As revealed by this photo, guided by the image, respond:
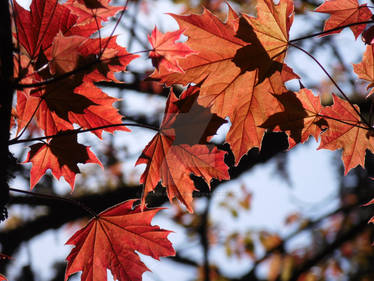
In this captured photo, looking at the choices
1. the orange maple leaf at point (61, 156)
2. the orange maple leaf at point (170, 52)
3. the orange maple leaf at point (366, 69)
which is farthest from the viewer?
the orange maple leaf at point (366, 69)

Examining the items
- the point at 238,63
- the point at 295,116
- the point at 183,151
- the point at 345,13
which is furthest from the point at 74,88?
the point at 345,13

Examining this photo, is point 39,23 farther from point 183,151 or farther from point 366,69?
point 366,69

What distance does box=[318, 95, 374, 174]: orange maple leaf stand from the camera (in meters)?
1.17

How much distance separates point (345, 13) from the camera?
3.76 ft

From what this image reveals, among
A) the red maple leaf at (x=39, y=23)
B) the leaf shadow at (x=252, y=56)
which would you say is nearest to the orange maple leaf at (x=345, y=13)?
the leaf shadow at (x=252, y=56)

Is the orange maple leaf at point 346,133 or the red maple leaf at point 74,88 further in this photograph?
the orange maple leaf at point 346,133

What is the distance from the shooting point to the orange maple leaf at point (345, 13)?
44.5 inches

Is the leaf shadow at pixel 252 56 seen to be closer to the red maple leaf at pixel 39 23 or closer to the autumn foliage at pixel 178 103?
the autumn foliage at pixel 178 103

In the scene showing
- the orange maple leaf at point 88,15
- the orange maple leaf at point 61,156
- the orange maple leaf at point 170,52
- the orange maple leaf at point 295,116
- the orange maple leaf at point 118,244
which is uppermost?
the orange maple leaf at point 88,15

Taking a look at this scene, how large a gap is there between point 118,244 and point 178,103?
558mm

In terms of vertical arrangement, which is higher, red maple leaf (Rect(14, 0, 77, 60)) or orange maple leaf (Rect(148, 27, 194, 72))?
red maple leaf (Rect(14, 0, 77, 60))

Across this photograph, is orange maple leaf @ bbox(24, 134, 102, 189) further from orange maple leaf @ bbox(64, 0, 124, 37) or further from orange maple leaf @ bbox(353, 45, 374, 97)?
orange maple leaf @ bbox(353, 45, 374, 97)

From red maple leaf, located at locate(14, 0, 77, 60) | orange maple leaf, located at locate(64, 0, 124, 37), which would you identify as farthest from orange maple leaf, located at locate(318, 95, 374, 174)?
red maple leaf, located at locate(14, 0, 77, 60)

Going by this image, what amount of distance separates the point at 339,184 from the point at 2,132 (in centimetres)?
597
